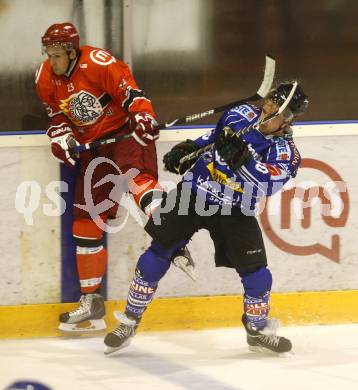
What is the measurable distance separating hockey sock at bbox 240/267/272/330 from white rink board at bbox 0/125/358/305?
0.41 meters

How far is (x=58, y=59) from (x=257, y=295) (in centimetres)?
118

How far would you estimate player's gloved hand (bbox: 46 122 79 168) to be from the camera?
150 inches

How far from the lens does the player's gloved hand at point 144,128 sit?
12.0ft

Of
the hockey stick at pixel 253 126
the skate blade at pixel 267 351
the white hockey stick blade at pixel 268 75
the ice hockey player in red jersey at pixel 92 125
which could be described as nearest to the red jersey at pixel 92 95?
the ice hockey player in red jersey at pixel 92 125

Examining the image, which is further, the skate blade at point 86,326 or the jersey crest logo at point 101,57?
the skate blade at point 86,326

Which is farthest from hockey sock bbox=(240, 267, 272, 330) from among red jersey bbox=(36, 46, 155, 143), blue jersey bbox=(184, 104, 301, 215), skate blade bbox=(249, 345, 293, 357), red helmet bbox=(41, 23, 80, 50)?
red helmet bbox=(41, 23, 80, 50)

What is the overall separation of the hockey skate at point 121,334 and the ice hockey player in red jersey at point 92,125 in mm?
239

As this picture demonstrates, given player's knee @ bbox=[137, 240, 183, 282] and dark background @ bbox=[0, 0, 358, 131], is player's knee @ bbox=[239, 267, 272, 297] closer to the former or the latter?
player's knee @ bbox=[137, 240, 183, 282]

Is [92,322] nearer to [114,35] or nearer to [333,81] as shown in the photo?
[114,35]

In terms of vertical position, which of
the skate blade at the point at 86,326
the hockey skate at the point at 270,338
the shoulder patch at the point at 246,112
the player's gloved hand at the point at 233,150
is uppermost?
the shoulder patch at the point at 246,112

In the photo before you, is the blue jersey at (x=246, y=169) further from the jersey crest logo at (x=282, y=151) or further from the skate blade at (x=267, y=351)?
→ the skate blade at (x=267, y=351)

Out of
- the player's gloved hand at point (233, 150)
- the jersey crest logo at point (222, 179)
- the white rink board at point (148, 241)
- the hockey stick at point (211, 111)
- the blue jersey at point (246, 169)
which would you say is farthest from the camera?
the white rink board at point (148, 241)

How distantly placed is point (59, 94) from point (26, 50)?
27 cm

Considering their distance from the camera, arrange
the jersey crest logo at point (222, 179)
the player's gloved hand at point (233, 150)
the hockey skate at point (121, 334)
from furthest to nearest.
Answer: the hockey skate at point (121, 334), the jersey crest logo at point (222, 179), the player's gloved hand at point (233, 150)
